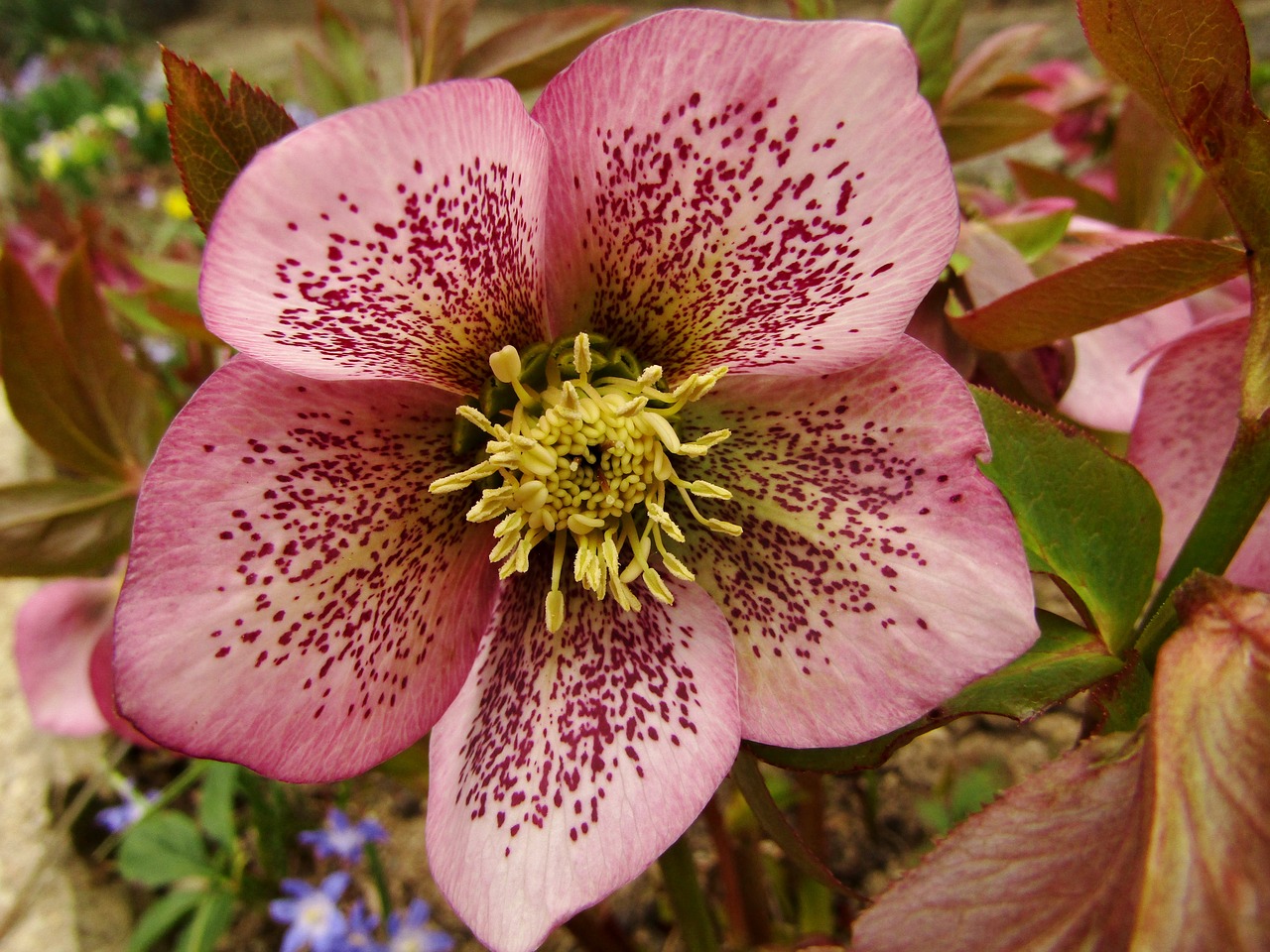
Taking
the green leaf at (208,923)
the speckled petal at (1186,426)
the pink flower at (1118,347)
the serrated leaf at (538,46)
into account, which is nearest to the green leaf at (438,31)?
the serrated leaf at (538,46)

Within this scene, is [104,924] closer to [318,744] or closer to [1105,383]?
[318,744]

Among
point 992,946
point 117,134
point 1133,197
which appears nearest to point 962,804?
point 1133,197

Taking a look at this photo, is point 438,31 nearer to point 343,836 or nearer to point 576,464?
point 576,464

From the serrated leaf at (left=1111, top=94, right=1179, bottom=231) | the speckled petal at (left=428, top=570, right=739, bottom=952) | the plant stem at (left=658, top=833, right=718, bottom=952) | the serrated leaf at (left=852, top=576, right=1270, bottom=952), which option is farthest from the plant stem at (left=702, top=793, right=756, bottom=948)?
the serrated leaf at (left=1111, top=94, right=1179, bottom=231)

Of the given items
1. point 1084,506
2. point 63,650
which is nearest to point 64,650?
point 63,650

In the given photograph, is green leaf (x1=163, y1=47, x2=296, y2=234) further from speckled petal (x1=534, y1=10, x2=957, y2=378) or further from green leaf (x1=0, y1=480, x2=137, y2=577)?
green leaf (x1=0, y1=480, x2=137, y2=577)

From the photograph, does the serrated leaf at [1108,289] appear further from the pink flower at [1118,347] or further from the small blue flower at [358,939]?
the small blue flower at [358,939]
